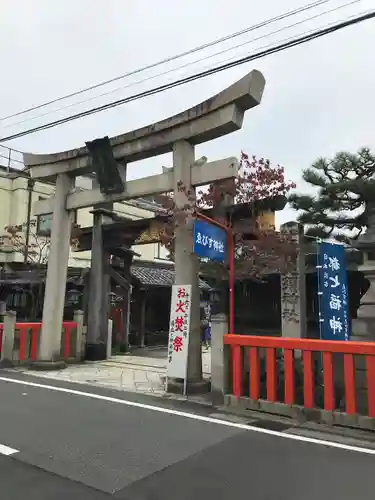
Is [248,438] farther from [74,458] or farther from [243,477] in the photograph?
[74,458]

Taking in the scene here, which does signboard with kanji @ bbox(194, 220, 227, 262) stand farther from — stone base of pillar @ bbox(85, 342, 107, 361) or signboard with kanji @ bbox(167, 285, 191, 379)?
stone base of pillar @ bbox(85, 342, 107, 361)

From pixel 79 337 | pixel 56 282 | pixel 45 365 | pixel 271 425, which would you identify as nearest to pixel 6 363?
pixel 45 365

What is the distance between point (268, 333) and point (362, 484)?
5918mm

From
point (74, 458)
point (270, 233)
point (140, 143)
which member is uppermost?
point (140, 143)

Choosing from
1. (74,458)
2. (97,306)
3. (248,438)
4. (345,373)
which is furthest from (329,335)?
(97,306)

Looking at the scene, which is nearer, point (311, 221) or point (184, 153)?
point (184, 153)

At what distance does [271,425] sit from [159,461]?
7.51 feet

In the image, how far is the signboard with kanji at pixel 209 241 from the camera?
312 inches

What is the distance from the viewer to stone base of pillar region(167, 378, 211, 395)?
29.0ft

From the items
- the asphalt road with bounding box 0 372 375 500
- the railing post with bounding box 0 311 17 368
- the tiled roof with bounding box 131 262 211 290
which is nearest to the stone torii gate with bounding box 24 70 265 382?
the railing post with bounding box 0 311 17 368

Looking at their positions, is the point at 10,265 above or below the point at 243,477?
above

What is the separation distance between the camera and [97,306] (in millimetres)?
14719

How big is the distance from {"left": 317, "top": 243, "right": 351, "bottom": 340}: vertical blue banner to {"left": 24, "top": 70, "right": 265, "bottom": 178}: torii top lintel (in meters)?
3.32

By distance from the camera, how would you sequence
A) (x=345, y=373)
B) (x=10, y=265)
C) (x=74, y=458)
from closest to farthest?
(x=74, y=458) < (x=345, y=373) < (x=10, y=265)
